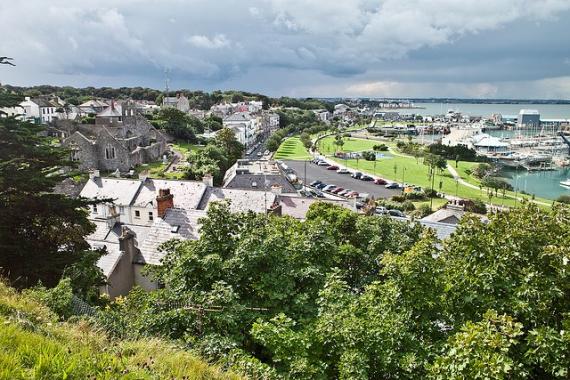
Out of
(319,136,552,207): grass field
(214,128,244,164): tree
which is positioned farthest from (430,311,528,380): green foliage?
(214,128,244,164): tree

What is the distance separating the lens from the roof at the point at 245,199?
3981cm

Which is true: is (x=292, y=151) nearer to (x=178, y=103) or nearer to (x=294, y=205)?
(x=178, y=103)

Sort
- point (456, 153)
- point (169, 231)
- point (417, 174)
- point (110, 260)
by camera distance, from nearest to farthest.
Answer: point (110, 260), point (169, 231), point (417, 174), point (456, 153)

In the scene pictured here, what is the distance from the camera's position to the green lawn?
376 ft

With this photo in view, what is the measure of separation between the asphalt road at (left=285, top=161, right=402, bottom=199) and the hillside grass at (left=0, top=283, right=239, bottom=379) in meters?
64.8

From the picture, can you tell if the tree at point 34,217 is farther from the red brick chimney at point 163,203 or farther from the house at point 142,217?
the red brick chimney at point 163,203

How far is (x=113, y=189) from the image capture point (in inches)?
1823

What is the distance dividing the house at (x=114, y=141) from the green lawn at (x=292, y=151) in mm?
32970

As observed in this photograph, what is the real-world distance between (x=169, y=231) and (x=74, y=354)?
22.4 metres

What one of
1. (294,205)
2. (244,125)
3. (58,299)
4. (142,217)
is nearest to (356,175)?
(294,205)

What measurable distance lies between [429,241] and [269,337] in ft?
16.7

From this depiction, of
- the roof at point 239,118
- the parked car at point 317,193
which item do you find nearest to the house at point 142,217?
the parked car at point 317,193

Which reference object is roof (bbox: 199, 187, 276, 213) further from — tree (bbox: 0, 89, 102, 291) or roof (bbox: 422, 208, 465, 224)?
tree (bbox: 0, 89, 102, 291)

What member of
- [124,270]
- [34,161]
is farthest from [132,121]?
[34,161]
